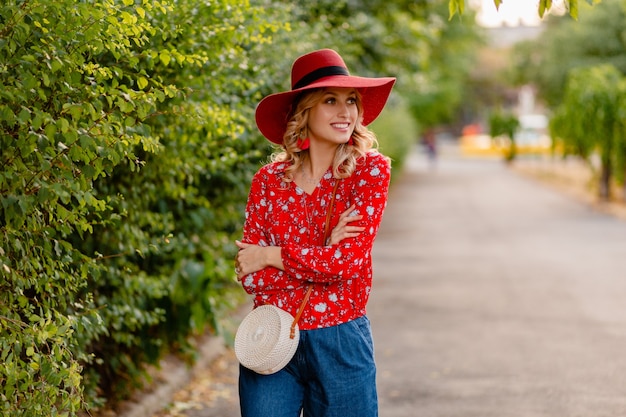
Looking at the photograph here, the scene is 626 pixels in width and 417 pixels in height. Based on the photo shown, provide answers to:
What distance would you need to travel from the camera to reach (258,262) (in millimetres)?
3277

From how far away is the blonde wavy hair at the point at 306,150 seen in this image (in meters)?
3.33

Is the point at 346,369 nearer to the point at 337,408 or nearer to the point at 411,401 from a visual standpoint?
the point at 337,408

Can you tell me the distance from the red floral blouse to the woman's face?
12 cm

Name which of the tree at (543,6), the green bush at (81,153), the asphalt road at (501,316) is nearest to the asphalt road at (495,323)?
the asphalt road at (501,316)

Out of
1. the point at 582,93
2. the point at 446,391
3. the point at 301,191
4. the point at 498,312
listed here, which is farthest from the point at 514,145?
the point at 301,191

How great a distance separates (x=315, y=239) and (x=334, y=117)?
432 mm

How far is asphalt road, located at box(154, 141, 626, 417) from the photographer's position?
20.7 feet

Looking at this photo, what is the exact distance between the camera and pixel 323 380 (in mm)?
3223

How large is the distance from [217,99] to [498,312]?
5.37 metres

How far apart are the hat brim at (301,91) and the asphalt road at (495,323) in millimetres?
2945

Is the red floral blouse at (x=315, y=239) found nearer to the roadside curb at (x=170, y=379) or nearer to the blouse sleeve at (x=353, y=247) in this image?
the blouse sleeve at (x=353, y=247)

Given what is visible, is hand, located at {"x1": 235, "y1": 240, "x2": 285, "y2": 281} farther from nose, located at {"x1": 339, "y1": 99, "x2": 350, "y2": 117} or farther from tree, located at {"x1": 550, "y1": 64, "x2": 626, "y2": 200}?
tree, located at {"x1": 550, "y1": 64, "x2": 626, "y2": 200}

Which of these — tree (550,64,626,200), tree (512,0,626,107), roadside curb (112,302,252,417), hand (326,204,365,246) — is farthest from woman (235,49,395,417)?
tree (512,0,626,107)

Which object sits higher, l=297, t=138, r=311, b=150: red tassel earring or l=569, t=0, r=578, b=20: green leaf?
l=569, t=0, r=578, b=20: green leaf
